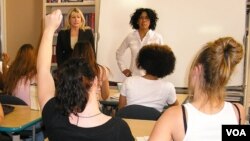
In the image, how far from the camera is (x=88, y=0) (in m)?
4.45

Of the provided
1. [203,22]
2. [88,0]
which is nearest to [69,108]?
[203,22]

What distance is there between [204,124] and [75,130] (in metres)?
0.51

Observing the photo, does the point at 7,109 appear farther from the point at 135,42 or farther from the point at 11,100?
the point at 135,42

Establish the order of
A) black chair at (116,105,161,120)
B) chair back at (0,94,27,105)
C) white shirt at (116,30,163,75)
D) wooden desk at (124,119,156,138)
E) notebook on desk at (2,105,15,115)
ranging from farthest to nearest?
white shirt at (116,30,163,75), chair back at (0,94,27,105), notebook on desk at (2,105,15,115), black chair at (116,105,161,120), wooden desk at (124,119,156,138)

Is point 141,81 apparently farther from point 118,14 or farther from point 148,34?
point 118,14

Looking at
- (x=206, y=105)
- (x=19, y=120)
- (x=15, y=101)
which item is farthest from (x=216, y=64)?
(x=15, y=101)

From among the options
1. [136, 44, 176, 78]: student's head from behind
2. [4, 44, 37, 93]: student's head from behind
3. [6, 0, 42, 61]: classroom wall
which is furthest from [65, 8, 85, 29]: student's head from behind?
[136, 44, 176, 78]: student's head from behind

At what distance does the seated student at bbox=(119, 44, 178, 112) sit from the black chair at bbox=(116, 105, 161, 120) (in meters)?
0.27

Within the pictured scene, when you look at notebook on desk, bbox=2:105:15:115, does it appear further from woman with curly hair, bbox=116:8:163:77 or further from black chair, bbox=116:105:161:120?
woman with curly hair, bbox=116:8:163:77

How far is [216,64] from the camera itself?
4.04ft

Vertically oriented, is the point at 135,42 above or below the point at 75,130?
above

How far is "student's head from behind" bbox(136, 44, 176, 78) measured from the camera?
2.49 metres

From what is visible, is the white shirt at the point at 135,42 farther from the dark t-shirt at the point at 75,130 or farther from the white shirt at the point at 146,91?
the dark t-shirt at the point at 75,130

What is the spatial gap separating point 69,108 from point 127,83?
1.21m
